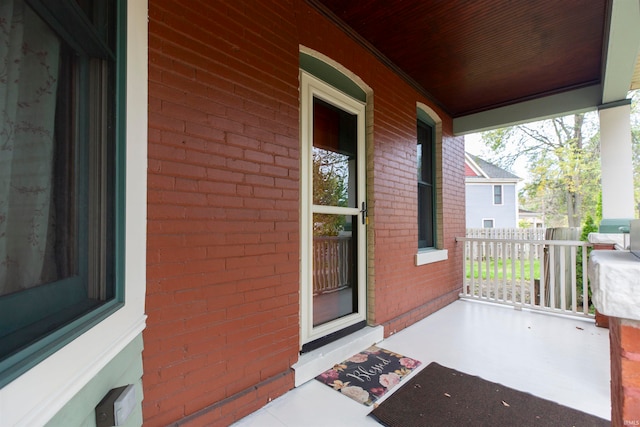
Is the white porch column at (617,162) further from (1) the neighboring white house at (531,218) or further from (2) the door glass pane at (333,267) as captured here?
(1) the neighboring white house at (531,218)

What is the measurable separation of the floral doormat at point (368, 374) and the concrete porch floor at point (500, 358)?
0.29 ft

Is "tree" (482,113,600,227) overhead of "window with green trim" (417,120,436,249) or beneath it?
overhead

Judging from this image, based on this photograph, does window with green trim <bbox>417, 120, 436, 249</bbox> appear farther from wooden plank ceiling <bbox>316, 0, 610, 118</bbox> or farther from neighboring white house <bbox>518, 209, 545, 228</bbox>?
neighboring white house <bbox>518, 209, 545, 228</bbox>

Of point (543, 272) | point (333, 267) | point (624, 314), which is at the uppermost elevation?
point (624, 314)

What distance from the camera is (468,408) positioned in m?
1.87

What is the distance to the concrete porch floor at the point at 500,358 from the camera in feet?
5.99

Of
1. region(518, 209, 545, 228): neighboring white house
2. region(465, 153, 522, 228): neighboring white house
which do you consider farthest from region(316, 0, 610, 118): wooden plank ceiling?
region(518, 209, 545, 228): neighboring white house

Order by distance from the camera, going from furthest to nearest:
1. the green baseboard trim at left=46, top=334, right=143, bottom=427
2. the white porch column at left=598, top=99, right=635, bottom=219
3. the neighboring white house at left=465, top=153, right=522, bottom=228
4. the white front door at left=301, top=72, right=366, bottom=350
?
1. the neighboring white house at left=465, top=153, right=522, bottom=228
2. the white porch column at left=598, top=99, right=635, bottom=219
3. the white front door at left=301, top=72, right=366, bottom=350
4. the green baseboard trim at left=46, top=334, right=143, bottom=427

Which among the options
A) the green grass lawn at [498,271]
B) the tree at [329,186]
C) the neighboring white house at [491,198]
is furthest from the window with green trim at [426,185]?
the neighboring white house at [491,198]

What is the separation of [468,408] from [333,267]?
1.43 m

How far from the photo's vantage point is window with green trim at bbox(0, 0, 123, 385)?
67 cm

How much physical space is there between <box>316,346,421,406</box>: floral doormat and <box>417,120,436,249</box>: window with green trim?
6.87 feet

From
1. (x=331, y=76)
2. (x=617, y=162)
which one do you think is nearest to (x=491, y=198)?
(x=617, y=162)

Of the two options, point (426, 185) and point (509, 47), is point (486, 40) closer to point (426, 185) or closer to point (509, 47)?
point (509, 47)
